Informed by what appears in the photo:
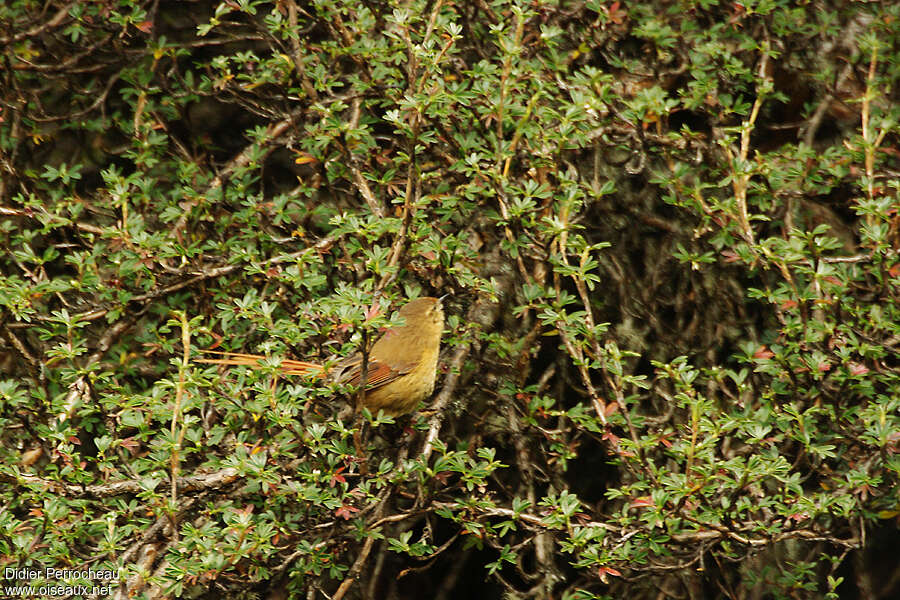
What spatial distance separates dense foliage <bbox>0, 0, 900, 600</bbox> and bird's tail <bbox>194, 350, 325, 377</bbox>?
2.0 inches

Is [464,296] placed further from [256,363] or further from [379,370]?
[256,363]

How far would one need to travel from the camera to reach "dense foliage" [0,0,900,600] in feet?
9.91

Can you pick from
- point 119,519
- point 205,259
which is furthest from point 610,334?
point 119,519

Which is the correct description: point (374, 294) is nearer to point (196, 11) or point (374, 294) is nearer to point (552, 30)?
point (552, 30)

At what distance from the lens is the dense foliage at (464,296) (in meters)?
3.02

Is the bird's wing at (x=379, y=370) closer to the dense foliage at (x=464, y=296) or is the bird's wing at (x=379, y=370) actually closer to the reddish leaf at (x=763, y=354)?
the dense foliage at (x=464, y=296)

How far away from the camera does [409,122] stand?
11.5 ft

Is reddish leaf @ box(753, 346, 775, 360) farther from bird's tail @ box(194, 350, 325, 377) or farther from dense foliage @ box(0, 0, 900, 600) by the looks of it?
bird's tail @ box(194, 350, 325, 377)

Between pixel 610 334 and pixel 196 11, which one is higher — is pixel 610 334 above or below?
below

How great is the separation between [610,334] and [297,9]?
1.97m

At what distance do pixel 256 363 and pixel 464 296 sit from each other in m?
0.99

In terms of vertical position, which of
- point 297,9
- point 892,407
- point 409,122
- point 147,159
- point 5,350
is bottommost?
point 5,350

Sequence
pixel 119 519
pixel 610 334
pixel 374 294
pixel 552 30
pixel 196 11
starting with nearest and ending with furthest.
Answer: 1. pixel 374 294
2. pixel 119 519
3. pixel 552 30
4. pixel 610 334
5. pixel 196 11

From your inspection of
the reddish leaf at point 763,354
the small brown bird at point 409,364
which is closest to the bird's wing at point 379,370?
the small brown bird at point 409,364
